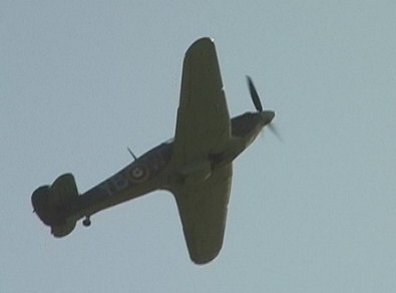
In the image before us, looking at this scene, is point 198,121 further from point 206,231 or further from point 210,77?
point 206,231

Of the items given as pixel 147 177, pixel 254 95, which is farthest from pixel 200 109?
pixel 254 95

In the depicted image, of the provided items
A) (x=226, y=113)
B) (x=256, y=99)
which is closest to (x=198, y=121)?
(x=226, y=113)

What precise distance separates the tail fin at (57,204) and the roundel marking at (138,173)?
1.50 m

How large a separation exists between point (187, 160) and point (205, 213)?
302cm

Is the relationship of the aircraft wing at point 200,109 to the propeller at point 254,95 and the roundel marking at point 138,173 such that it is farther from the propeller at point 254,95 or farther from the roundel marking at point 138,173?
the propeller at point 254,95

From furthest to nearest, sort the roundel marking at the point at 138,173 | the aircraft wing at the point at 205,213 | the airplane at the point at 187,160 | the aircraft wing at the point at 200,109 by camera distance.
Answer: the aircraft wing at the point at 205,213, the roundel marking at the point at 138,173, the airplane at the point at 187,160, the aircraft wing at the point at 200,109

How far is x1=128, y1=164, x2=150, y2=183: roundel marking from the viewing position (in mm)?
36938

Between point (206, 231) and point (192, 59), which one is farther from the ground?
point (192, 59)

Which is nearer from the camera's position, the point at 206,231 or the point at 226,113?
the point at 226,113

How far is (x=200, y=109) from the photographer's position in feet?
117

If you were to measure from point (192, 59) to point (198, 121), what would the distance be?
1.91 m

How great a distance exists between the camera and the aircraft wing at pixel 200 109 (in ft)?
114

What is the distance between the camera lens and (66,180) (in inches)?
1449

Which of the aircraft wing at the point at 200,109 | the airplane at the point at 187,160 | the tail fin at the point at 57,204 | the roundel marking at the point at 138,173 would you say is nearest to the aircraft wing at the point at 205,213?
the airplane at the point at 187,160
